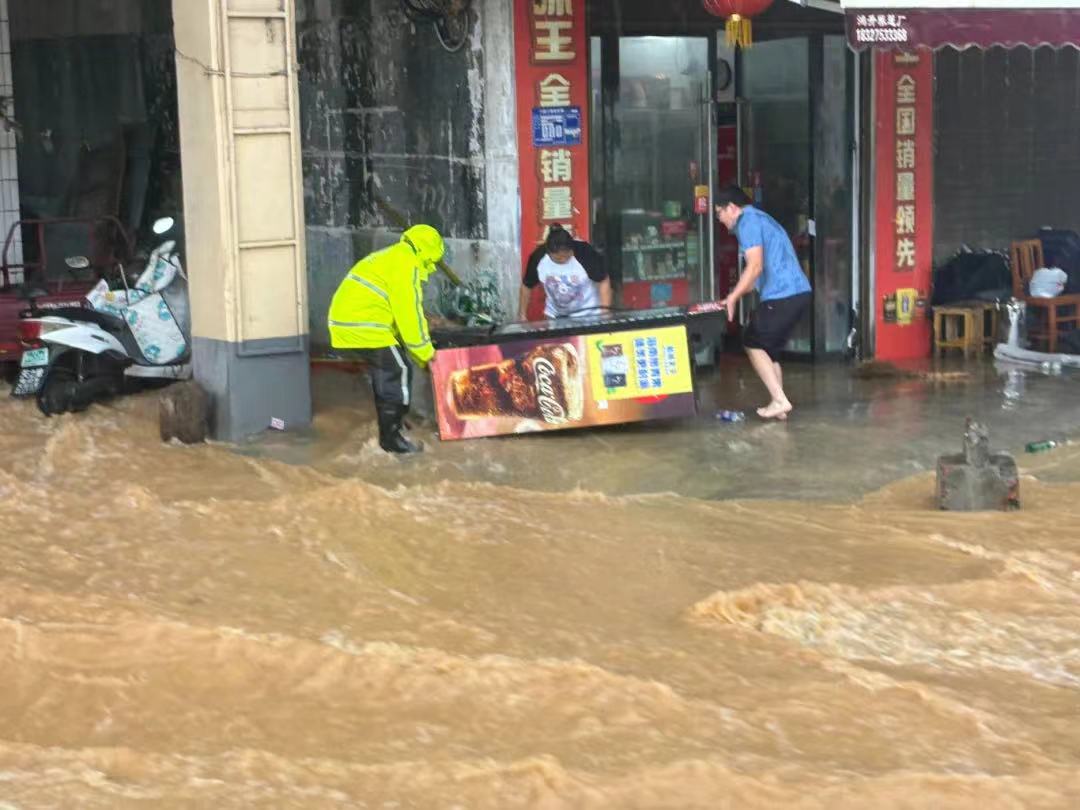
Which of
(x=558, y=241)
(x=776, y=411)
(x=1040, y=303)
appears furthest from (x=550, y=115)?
(x=1040, y=303)

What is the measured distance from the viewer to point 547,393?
1085 cm

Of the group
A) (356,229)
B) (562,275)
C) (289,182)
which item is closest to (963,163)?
(562,275)

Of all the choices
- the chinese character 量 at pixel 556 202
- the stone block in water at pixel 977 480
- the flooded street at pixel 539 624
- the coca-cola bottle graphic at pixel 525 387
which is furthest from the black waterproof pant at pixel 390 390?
the stone block in water at pixel 977 480

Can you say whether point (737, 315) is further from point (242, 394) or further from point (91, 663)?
point (91, 663)

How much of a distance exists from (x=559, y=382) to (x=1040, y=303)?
5.45 meters

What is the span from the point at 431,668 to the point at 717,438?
4.65 meters

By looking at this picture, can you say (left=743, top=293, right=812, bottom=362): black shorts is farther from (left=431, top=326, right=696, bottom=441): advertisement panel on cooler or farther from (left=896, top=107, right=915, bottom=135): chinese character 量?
(left=896, top=107, right=915, bottom=135): chinese character 量

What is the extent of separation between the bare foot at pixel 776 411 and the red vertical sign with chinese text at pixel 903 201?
108 inches

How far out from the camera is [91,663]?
22.9ft

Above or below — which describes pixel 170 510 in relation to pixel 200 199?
below

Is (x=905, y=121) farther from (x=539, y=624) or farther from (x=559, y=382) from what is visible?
(x=539, y=624)

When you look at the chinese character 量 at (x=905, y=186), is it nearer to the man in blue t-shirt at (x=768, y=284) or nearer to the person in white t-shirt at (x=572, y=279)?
the man in blue t-shirt at (x=768, y=284)

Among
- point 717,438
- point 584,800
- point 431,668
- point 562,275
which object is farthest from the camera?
point 562,275

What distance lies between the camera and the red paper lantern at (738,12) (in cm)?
1091
